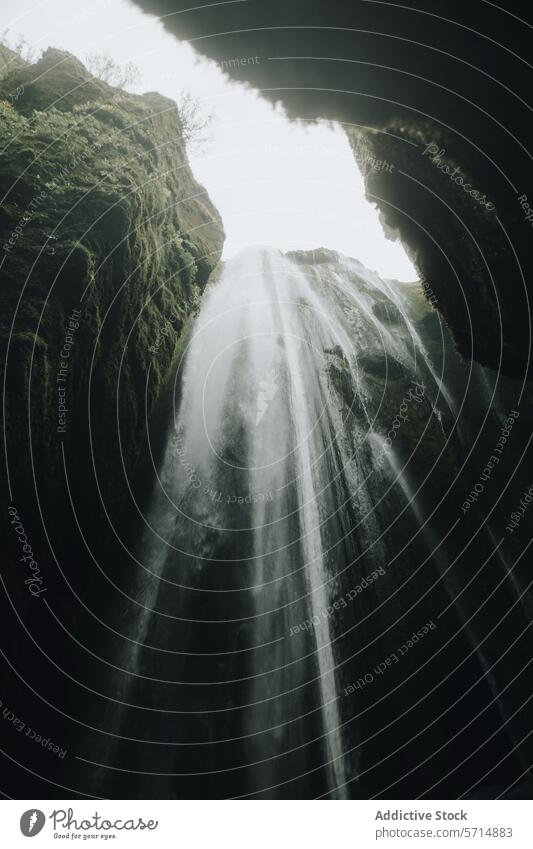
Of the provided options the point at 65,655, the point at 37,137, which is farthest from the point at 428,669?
the point at 37,137

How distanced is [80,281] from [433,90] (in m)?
5.83

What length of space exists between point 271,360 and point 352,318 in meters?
4.40

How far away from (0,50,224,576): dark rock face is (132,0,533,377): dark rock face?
2.33 meters

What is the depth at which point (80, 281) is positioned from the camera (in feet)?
18.5

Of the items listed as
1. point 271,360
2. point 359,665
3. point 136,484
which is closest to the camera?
point 136,484
